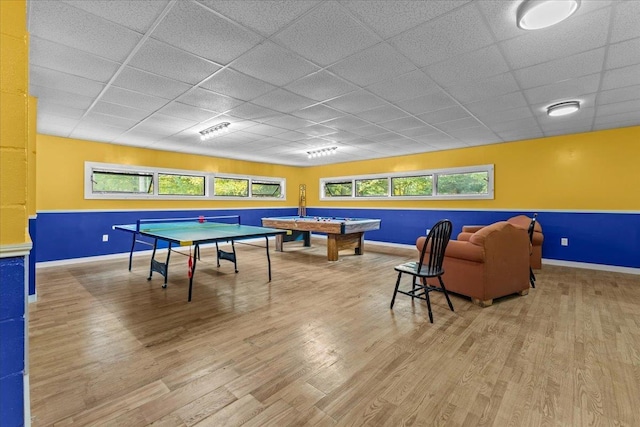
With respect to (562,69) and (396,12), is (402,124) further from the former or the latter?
(396,12)

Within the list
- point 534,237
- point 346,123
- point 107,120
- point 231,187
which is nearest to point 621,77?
point 534,237

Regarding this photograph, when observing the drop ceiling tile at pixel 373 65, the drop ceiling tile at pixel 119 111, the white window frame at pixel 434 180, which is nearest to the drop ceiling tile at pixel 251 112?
the drop ceiling tile at pixel 119 111

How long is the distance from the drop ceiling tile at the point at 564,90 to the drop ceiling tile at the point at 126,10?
3782 mm

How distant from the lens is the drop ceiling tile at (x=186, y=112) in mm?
3742

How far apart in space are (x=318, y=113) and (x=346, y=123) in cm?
70

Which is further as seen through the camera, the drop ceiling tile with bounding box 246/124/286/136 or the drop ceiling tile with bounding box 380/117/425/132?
the drop ceiling tile with bounding box 246/124/286/136

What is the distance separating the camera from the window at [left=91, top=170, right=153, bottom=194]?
578cm

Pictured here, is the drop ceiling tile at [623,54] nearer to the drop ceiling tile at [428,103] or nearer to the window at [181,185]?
the drop ceiling tile at [428,103]

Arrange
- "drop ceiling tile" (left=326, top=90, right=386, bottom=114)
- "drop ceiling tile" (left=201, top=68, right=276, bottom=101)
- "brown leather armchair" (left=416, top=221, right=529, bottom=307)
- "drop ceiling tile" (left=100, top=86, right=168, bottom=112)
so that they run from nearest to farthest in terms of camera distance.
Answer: "drop ceiling tile" (left=201, top=68, right=276, bottom=101) < "brown leather armchair" (left=416, top=221, right=529, bottom=307) < "drop ceiling tile" (left=100, top=86, right=168, bottom=112) < "drop ceiling tile" (left=326, top=90, right=386, bottom=114)

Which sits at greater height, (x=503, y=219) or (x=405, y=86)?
(x=405, y=86)

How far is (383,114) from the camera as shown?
4.12 m

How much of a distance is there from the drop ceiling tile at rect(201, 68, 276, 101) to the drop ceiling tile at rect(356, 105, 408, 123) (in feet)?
4.95

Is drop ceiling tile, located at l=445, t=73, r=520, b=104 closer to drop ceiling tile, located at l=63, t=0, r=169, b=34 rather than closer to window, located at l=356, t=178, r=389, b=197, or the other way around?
drop ceiling tile, located at l=63, t=0, r=169, b=34

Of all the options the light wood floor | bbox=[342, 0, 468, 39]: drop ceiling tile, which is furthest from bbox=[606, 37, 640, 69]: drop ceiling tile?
the light wood floor
